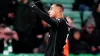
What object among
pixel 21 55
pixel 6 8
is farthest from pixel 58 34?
pixel 6 8

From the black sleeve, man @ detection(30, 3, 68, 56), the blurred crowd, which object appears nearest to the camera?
the black sleeve

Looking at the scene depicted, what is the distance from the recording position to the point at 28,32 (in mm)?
11016

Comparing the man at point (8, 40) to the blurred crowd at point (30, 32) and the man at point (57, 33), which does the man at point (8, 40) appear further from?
the man at point (57, 33)

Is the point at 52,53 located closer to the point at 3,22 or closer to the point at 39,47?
the point at 39,47

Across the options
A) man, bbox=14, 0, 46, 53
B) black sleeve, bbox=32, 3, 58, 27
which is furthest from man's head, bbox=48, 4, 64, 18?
man, bbox=14, 0, 46, 53

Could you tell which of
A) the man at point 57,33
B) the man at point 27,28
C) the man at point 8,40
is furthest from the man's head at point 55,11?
the man at point 27,28

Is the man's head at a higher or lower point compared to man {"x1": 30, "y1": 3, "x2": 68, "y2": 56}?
higher

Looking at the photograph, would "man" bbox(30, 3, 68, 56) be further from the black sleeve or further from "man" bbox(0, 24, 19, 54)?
"man" bbox(0, 24, 19, 54)

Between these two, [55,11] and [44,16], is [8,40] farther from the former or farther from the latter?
[44,16]

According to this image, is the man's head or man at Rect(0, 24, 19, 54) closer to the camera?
the man's head

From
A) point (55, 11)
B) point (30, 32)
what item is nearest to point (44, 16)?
point (55, 11)

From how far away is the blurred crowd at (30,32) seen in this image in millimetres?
10656

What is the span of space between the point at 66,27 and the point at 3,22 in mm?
4580

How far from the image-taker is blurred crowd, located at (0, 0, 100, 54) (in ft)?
35.0
